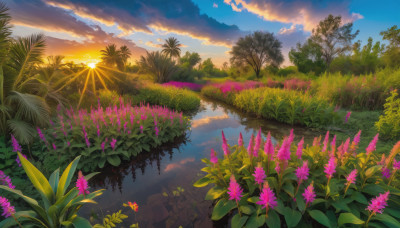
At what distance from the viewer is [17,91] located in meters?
4.36

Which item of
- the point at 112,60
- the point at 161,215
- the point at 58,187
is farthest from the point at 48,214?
the point at 112,60

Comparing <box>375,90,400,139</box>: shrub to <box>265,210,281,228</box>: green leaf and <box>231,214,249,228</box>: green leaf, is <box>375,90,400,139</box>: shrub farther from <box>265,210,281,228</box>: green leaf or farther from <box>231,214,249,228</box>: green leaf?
<box>231,214,249,228</box>: green leaf

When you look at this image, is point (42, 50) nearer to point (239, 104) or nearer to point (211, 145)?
point (211, 145)

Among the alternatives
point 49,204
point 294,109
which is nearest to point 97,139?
point 49,204

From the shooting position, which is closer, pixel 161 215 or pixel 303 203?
pixel 303 203

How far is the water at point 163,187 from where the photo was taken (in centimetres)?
259

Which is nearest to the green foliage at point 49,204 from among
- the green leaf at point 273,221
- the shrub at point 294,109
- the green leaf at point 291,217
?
the green leaf at point 273,221

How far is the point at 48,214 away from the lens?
1.80 meters

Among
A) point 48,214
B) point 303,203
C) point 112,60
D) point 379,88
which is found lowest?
point 48,214

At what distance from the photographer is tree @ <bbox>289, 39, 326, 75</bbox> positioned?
41188 millimetres

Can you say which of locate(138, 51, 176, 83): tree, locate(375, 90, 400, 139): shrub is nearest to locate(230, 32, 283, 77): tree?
locate(138, 51, 176, 83): tree

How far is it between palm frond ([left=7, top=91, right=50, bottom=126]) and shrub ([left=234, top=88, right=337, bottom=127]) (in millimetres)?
8465

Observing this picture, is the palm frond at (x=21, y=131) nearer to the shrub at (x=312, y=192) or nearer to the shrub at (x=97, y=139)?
the shrub at (x=97, y=139)

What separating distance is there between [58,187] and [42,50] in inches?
190
